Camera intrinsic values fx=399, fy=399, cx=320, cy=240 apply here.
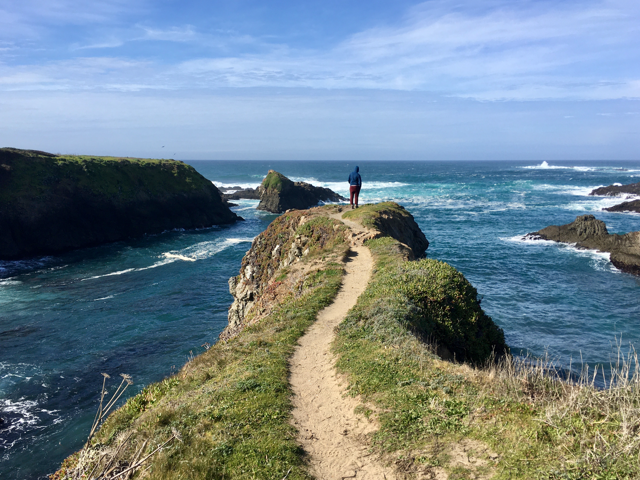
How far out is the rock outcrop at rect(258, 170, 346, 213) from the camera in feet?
255

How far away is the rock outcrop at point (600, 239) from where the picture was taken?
35.4m

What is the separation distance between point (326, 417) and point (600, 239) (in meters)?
44.1

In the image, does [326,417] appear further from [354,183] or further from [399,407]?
[354,183]

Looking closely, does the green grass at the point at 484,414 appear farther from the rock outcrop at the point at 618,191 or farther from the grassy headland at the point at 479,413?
the rock outcrop at the point at 618,191

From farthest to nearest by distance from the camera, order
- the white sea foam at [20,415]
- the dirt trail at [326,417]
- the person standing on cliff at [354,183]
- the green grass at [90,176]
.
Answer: the green grass at [90,176]
the person standing on cliff at [354,183]
the white sea foam at [20,415]
the dirt trail at [326,417]

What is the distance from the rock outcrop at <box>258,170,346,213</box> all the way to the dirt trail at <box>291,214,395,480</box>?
62978mm

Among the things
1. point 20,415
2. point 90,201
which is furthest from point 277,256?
point 90,201

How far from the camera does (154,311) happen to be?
29094mm

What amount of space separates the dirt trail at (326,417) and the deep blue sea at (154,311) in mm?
10599

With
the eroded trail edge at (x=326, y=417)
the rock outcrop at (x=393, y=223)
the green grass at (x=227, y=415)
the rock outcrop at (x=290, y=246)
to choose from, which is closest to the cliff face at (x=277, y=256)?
the rock outcrop at (x=290, y=246)

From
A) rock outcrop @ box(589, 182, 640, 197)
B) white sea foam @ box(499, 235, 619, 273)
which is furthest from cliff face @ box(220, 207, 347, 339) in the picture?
rock outcrop @ box(589, 182, 640, 197)

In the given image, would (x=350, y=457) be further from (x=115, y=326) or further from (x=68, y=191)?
(x=68, y=191)

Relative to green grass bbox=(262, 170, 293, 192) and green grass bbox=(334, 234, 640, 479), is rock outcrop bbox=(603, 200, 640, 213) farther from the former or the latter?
green grass bbox=(334, 234, 640, 479)

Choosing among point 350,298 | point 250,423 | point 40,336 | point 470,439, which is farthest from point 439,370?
point 40,336
